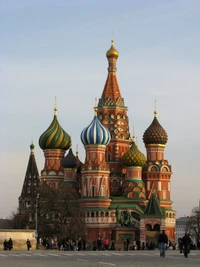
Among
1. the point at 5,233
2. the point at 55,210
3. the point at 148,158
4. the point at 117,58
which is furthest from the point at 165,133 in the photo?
the point at 5,233

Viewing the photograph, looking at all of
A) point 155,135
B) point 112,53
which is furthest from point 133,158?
point 112,53

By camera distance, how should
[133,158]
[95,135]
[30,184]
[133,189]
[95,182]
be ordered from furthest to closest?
→ 1. [30,184]
2. [133,158]
3. [133,189]
4. [95,135]
5. [95,182]

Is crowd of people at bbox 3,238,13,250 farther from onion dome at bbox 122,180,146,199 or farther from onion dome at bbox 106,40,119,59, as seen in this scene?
onion dome at bbox 106,40,119,59

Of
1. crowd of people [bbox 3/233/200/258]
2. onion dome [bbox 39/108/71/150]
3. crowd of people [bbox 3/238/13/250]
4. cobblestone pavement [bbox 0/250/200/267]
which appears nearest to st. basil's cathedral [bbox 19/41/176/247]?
onion dome [bbox 39/108/71/150]

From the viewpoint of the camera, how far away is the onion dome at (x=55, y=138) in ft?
298

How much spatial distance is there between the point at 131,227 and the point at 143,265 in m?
57.0

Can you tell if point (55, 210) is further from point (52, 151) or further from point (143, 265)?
point (143, 265)

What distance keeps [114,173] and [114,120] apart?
6316mm

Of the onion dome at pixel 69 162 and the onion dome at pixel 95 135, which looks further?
the onion dome at pixel 69 162

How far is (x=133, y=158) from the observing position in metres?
85.6

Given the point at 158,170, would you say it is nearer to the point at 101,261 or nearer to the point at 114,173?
the point at 114,173

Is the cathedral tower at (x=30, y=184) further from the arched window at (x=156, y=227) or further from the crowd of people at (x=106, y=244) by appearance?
the crowd of people at (x=106, y=244)

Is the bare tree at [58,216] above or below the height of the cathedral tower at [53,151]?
below

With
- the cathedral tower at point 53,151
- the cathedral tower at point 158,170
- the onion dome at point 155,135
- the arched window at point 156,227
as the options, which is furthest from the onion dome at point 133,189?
the cathedral tower at point 53,151
